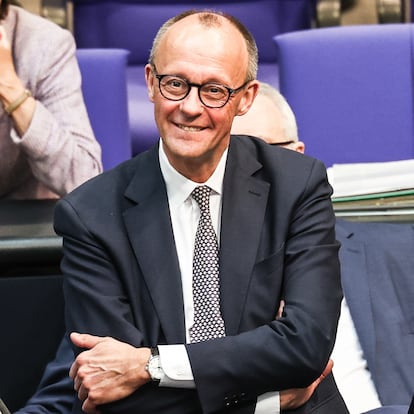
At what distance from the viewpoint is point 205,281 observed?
Result: 120cm

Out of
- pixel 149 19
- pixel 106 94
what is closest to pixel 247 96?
pixel 106 94

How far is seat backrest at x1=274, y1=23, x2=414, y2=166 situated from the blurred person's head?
Answer: 1.06ft

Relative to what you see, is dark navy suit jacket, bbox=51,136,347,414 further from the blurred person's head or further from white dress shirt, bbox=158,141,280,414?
the blurred person's head

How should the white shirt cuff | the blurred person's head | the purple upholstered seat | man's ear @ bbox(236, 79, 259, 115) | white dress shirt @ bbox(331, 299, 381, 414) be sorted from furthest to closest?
the purple upholstered seat < the blurred person's head < white dress shirt @ bbox(331, 299, 381, 414) < man's ear @ bbox(236, 79, 259, 115) < the white shirt cuff

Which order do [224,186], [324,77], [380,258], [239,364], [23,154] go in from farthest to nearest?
[324,77] < [23,154] < [380,258] < [224,186] < [239,364]

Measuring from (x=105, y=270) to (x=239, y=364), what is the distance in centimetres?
19

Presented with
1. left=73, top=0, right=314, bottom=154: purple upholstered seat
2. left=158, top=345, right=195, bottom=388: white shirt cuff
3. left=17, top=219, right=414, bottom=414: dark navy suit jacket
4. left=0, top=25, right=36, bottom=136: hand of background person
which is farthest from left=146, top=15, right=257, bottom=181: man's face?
left=73, top=0, right=314, bottom=154: purple upholstered seat

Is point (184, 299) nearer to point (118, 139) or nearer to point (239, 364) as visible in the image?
point (239, 364)

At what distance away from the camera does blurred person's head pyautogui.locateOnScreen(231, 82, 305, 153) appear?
5.31 feet

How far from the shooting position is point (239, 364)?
1.13 metres

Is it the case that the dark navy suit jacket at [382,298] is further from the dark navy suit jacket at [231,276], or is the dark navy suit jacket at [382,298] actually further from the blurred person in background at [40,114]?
the blurred person in background at [40,114]

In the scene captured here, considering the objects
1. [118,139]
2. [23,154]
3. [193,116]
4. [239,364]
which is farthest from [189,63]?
[118,139]

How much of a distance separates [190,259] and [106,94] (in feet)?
2.65

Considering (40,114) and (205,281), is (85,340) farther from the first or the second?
(40,114)
